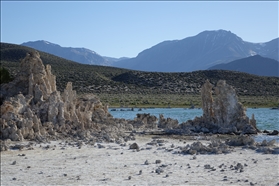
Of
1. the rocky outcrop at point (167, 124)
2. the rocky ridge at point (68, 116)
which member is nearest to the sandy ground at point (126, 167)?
the rocky ridge at point (68, 116)

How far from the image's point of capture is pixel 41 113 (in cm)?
2025

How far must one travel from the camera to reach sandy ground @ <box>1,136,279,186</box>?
11.7m

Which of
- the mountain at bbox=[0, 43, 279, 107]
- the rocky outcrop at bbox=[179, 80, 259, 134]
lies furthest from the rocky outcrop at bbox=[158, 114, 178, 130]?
the mountain at bbox=[0, 43, 279, 107]

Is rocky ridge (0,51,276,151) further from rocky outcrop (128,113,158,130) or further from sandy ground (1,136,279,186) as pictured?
sandy ground (1,136,279,186)

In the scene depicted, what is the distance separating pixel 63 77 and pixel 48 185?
62.1 metres

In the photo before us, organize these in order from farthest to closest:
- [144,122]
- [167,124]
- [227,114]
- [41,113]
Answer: [144,122], [167,124], [227,114], [41,113]

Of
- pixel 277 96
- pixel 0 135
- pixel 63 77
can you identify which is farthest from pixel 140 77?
pixel 0 135

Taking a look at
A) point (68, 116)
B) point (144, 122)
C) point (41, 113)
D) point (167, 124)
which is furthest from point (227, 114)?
point (41, 113)

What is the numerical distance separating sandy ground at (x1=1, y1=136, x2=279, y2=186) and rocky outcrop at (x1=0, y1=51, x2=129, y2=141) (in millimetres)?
1707

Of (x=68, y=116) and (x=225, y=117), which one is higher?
(x=68, y=116)

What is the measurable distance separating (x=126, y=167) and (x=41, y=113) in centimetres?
807

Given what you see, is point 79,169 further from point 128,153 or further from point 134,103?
point 134,103

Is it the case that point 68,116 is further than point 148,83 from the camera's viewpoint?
No

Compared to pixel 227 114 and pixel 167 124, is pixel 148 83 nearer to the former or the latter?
pixel 167 124
